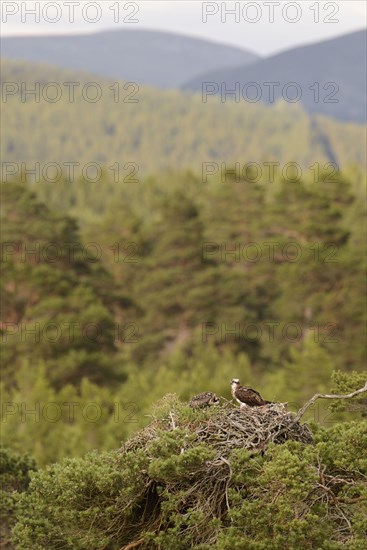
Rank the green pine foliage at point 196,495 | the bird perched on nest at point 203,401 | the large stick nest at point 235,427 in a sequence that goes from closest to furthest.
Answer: the green pine foliage at point 196,495 < the large stick nest at point 235,427 < the bird perched on nest at point 203,401

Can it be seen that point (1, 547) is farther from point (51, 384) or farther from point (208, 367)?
point (208, 367)

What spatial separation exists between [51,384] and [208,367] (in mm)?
6815

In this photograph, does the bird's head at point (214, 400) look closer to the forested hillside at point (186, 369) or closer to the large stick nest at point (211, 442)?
the large stick nest at point (211, 442)

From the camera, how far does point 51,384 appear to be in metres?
39.1

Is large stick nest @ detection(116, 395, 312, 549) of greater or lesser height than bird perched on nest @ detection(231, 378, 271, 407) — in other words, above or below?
below

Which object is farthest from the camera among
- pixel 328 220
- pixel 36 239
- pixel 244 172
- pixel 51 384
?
pixel 244 172

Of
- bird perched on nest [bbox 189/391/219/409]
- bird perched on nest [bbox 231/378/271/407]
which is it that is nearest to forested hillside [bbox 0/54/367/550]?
bird perched on nest [bbox 189/391/219/409]

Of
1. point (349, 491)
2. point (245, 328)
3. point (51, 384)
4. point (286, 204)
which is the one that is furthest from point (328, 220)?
point (349, 491)

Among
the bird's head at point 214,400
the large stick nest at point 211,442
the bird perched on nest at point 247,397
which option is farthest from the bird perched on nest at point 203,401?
the bird perched on nest at point 247,397

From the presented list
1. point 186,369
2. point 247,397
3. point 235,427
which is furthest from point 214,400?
point 186,369

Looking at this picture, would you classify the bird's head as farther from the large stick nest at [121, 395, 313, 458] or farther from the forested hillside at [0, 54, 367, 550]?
the forested hillside at [0, 54, 367, 550]

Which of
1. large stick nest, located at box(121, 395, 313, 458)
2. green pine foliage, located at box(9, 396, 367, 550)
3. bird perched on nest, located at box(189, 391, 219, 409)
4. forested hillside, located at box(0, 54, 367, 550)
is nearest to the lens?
green pine foliage, located at box(9, 396, 367, 550)

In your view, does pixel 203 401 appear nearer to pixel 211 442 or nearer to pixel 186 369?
pixel 211 442

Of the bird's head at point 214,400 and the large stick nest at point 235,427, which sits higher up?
the bird's head at point 214,400
